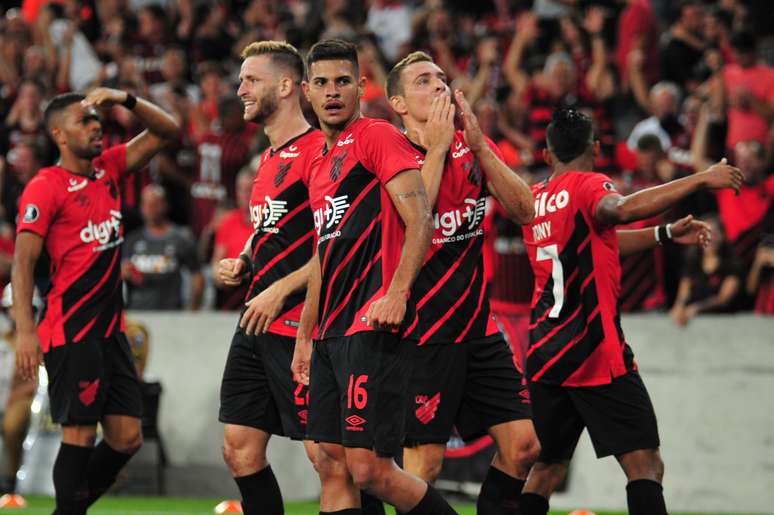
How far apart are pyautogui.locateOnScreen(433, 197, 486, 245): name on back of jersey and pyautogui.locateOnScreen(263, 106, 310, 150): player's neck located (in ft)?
3.57

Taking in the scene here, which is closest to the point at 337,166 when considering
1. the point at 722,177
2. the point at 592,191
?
the point at 592,191

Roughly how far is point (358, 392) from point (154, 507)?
5251 millimetres

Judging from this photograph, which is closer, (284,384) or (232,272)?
(284,384)

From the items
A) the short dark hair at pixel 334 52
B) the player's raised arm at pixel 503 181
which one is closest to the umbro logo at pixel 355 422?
the player's raised arm at pixel 503 181

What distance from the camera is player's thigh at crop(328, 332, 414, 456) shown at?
227 inches

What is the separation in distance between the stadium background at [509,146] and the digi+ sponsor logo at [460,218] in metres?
4.30

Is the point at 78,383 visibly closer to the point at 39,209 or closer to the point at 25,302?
the point at 25,302

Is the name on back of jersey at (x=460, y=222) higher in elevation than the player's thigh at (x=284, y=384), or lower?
higher

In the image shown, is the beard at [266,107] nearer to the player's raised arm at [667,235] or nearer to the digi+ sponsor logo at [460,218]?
the digi+ sponsor logo at [460,218]

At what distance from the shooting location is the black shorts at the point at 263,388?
675 cm

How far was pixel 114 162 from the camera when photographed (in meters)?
8.38

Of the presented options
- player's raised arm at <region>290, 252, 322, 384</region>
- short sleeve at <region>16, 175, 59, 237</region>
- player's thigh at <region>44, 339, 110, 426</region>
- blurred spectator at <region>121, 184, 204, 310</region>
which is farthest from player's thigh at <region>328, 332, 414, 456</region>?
blurred spectator at <region>121, 184, 204, 310</region>

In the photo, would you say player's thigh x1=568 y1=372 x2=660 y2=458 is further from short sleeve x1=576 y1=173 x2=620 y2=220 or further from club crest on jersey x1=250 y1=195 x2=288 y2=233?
club crest on jersey x1=250 y1=195 x2=288 y2=233

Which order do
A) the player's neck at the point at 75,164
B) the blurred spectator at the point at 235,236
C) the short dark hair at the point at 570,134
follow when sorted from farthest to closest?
the blurred spectator at the point at 235,236 → the player's neck at the point at 75,164 → the short dark hair at the point at 570,134
